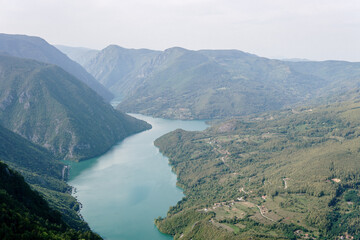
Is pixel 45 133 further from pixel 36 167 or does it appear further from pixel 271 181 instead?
pixel 271 181

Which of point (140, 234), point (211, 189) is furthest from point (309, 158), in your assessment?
point (140, 234)

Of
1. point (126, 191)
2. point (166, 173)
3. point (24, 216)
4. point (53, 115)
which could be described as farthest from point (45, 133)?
point (24, 216)

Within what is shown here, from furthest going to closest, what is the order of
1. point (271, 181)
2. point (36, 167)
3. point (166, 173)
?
point (166, 173) < point (36, 167) < point (271, 181)

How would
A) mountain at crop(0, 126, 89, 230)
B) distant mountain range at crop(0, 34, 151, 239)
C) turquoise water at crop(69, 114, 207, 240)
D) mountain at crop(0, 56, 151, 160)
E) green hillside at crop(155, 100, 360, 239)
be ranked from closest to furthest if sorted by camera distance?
1. green hillside at crop(155, 100, 360, 239)
2. distant mountain range at crop(0, 34, 151, 239)
3. turquoise water at crop(69, 114, 207, 240)
4. mountain at crop(0, 126, 89, 230)
5. mountain at crop(0, 56, 151, 160)

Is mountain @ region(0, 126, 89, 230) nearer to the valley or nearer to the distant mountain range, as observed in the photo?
the distant mountain range

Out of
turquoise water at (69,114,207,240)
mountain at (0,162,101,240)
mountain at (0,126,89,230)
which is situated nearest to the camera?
mountain at (0,162,101,240)

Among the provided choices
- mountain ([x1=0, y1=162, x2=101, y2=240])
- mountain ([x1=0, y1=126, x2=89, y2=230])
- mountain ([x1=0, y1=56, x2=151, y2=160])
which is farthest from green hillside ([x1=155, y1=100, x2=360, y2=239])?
mountain ([x1=0, y1=56, x2=151, y2=160])
